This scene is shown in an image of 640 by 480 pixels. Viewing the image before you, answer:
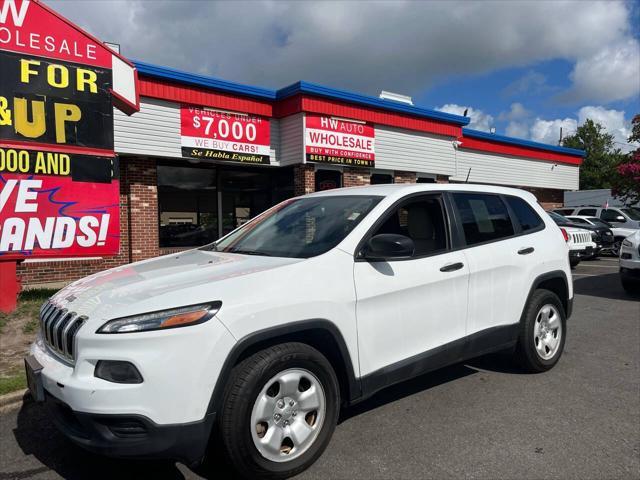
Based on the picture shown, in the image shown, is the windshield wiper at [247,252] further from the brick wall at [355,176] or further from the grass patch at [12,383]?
the brick wall at [355,176]

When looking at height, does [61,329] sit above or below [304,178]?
below

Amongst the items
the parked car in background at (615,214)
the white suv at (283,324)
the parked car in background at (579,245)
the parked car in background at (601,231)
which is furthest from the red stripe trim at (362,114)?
the white suv at (283,324)

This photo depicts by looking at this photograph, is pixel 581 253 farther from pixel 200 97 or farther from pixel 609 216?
pixel 200 97

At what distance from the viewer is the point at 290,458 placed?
288cm

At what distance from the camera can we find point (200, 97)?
11750mm

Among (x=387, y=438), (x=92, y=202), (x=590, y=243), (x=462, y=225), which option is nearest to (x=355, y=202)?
(x=462, y=225)

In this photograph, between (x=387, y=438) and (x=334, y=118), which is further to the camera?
(x=334, y=118)

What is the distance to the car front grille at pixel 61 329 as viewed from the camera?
269 cm

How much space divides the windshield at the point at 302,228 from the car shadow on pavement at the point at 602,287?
7.15 m

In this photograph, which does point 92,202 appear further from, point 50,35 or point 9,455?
point 9,455

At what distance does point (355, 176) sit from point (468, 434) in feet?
37.2

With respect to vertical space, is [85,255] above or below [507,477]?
above

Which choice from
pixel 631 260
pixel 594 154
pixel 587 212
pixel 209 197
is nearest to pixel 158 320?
pixel 631 260

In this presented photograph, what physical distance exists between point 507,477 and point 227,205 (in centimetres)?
1122
